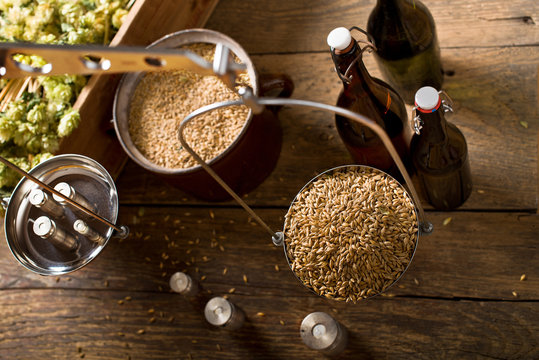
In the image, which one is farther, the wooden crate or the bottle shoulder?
the wooden crate

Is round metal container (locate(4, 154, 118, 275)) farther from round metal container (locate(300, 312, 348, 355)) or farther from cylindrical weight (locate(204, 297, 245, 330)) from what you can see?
round metal container (locate(300, 312, 348, 355))

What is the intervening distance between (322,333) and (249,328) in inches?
7.6

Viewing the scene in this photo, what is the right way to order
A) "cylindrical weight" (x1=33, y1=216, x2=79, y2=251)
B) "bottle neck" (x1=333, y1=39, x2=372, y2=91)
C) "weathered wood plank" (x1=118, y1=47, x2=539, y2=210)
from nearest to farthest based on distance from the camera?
"bottle neck" (x1=333, y1=39, x2=372, y2=91) → "cylindrical weight" (x1=33, y1=216, x2=79, y2=251) → "weathered wood plank" (x1=118, y1=47, x2=539, y2=210)

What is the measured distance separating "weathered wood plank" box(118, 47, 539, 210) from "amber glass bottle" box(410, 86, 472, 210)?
0.07 meters

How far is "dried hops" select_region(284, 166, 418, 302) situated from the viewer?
826 mm

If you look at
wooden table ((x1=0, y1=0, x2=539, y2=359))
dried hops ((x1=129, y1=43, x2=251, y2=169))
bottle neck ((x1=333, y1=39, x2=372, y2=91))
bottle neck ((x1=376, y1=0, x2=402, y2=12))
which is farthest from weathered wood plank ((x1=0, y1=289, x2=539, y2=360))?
bottle neck ((x1=376, y1=0, x2=402, y2=12))

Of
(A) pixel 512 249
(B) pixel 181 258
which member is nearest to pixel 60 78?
(B) pixel 181 258

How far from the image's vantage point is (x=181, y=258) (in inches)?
44.8

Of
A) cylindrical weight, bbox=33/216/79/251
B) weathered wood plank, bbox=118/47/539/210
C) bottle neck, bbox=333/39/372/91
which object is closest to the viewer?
bottle neck, bbox=333/39/372/91

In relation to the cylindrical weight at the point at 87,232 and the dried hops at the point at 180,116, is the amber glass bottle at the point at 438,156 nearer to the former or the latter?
the dried hops at the point at 180,116

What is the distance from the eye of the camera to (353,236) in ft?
2.73

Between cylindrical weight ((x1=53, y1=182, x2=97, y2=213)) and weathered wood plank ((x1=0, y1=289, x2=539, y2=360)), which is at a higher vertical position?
cylindrical weight ((x1=53, y1=182, x2=97, y2=213))

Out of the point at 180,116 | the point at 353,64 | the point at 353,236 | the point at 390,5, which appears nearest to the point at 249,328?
the point at 353,236

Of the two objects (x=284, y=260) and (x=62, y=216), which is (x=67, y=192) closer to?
(x=62, y=216)
